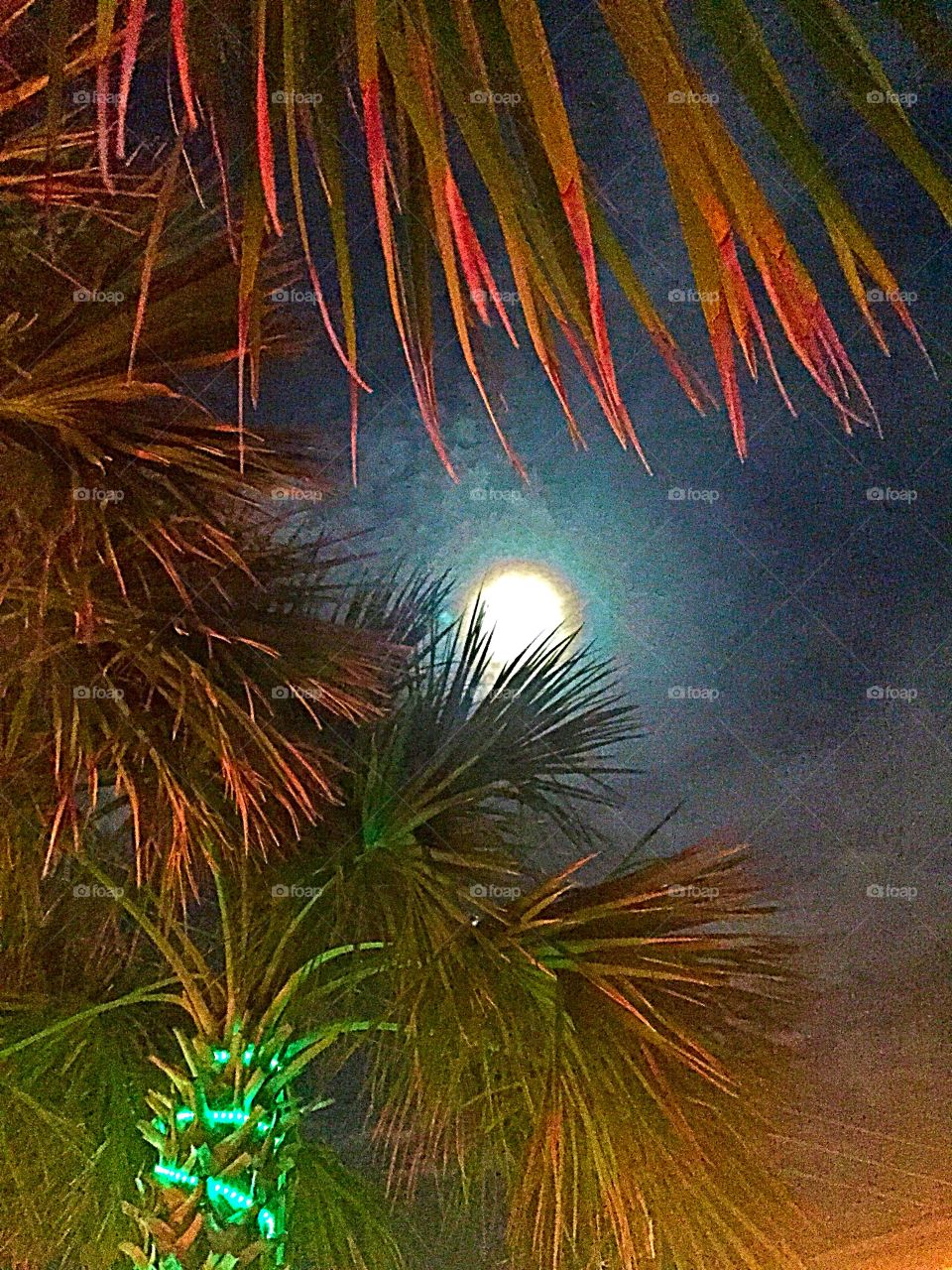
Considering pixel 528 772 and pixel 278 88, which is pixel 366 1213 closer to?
pixel 528 772

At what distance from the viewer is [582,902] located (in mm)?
1024

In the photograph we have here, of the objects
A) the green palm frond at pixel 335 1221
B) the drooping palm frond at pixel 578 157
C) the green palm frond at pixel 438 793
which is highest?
the drooping palm frond at pixel 578 157

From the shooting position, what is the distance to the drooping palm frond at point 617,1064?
869 mm

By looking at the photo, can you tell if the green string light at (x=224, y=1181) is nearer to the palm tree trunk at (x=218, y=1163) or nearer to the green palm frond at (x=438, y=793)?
the palm tree trunk at (x=218, y=1163)

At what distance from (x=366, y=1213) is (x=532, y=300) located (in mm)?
1131

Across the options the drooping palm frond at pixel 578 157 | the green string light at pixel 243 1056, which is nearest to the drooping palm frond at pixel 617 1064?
the green string light at pixel 243 1056

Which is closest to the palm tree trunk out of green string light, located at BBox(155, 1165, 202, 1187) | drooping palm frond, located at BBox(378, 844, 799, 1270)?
green string light, located at BBox(155, 1165, 202, 1187)

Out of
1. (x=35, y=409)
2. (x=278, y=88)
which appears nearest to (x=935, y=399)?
(x=278, y=88)

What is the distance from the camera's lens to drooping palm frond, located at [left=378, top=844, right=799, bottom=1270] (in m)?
0.87

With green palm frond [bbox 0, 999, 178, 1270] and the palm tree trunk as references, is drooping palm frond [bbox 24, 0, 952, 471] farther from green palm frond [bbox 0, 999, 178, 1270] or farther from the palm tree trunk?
green palm frond [bbox 0, 999, 178, 1270]

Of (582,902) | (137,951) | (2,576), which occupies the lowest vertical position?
(137,951)

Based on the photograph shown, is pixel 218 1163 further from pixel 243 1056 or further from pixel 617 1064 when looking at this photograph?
pixel 617 1064

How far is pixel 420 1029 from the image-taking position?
96 cm

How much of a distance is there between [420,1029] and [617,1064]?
182mm
